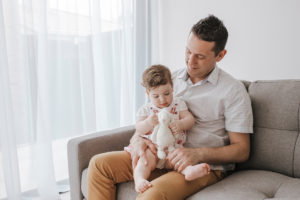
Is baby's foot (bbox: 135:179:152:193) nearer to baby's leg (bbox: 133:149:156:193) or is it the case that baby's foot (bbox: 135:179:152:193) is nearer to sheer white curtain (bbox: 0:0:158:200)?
baby's leg (bbox: 133:149:156:193)

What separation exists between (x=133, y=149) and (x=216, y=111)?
49 cm

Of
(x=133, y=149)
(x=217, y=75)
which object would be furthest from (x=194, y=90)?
(x=133, y=149)

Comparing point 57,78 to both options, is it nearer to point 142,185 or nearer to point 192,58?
point 192,58

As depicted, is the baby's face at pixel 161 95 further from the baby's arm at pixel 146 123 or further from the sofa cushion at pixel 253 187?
the sofa cushion at pixel 253 187

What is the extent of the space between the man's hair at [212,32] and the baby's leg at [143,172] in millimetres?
656

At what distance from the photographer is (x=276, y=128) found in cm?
136

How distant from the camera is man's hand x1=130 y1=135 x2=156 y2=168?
4.05 ft

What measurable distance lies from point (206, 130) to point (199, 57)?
1.32ft


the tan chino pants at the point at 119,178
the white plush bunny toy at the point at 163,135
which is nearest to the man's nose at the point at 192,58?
the white plush bunny toy at the point at 163,135

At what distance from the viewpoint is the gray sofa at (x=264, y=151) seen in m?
1.18

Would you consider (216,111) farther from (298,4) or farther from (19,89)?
(19,89)

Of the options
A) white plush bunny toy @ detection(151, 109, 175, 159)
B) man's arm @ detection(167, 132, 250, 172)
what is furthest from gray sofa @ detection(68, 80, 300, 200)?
white plush bunny toy @ detection(151, 109, 175, 159)

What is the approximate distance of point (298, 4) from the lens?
187 cm

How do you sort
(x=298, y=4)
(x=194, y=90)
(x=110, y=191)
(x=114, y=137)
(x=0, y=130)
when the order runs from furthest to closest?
1. (x=298, y=4)
2. (x=0, y=130)
3. (x=114, y=137)
4. (x=194, y=90)
5. (x=110, y=191)
